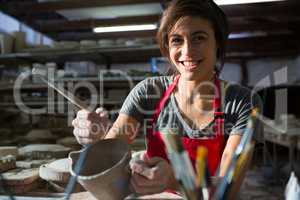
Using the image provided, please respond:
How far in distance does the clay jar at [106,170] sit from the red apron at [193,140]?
0.61 ft

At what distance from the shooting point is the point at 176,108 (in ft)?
3.13

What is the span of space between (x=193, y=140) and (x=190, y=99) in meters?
0.15

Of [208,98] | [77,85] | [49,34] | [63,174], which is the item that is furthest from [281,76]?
[63,174]

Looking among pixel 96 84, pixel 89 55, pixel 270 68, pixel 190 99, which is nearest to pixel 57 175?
pixel 190 99

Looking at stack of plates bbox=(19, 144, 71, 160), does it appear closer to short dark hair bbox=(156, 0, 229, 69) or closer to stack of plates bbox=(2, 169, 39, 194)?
stack of plates bbox=(2, 169, 39, 194)

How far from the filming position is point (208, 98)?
941 millimetres

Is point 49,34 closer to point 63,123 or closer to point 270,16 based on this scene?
point 63,123

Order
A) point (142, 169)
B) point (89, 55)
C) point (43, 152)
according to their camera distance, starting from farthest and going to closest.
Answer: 1. point (89, 55)
2. point (43, 152)
3. point (142, 169)

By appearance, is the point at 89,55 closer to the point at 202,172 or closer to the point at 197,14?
the point at 197,14

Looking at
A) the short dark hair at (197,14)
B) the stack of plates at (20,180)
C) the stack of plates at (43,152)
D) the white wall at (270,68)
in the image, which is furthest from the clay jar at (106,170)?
the white wall at (270,68)

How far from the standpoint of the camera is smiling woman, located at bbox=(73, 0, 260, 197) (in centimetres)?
82

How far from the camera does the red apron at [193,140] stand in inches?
33.4

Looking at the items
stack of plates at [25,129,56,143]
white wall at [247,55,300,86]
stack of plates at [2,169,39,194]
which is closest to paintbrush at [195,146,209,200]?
stack of plates at [2,169,39,194]

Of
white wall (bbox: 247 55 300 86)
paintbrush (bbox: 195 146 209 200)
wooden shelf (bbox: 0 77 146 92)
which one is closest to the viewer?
paintbrush (bbox: 195 146 209 200)
